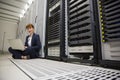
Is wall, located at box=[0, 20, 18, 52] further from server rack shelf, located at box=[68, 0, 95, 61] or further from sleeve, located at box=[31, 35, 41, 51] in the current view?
server rack shelf, located at box=[68, 0, 95, 61]

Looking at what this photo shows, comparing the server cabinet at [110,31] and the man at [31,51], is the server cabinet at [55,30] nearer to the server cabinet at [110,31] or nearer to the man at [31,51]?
the man at [31,51]

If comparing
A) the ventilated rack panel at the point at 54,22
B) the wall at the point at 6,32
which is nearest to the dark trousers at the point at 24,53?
the ventilated rack panel at the point at 54,22

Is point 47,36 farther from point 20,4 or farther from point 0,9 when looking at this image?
point 0,9

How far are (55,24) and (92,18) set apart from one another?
1.23m

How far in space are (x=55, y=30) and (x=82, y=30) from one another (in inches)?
39.2

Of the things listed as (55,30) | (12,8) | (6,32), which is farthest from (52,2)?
(6,32)

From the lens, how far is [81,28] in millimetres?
1779

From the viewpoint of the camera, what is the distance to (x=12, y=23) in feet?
32.9

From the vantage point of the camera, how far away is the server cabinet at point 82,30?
157 centimetres

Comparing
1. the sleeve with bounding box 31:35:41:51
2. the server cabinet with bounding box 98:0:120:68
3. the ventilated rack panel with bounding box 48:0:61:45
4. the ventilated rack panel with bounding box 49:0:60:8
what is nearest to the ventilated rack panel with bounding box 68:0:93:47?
the server cabinet with bounding box 98:0:120:68

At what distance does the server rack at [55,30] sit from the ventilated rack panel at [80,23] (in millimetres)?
246

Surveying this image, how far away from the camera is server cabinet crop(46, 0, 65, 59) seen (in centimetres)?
228

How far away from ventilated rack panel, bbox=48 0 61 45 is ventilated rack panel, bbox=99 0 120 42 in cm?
124

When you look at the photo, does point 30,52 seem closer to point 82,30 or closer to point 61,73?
point 82,30
